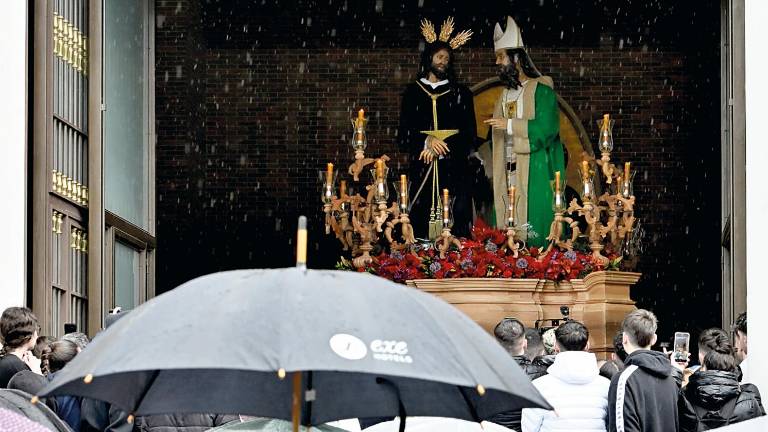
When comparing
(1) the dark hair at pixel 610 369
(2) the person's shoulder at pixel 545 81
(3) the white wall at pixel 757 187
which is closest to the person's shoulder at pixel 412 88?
(2) the person's shoulder at pixel 545 81

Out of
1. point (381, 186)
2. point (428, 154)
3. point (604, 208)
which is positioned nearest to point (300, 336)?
point (381, 186)

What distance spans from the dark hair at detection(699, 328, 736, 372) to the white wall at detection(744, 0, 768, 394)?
1.55 m

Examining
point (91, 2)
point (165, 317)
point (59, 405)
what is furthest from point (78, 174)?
point (165, 317)

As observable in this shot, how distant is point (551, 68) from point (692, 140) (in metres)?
2.22

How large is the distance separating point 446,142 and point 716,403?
1310cm

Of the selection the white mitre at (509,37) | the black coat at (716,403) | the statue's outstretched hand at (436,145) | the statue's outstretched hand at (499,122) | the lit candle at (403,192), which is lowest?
the black coat at (716,403)

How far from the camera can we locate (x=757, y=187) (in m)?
9.83

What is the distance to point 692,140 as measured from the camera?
21.2 metres

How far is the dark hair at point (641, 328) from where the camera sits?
6941 mm

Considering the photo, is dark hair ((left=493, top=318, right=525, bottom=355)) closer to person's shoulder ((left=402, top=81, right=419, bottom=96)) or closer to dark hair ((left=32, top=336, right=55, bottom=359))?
dark hair ((left=32, top=336, right=55, bottom=359))

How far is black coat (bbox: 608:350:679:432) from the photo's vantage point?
6.87 meters

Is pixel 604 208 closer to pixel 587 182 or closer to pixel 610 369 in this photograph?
pixel 587 182

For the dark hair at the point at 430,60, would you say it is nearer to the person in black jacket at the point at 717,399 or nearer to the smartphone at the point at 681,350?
the smartphone at the point at 681,350

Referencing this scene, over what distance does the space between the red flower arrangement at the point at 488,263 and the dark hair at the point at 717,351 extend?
819 cm
